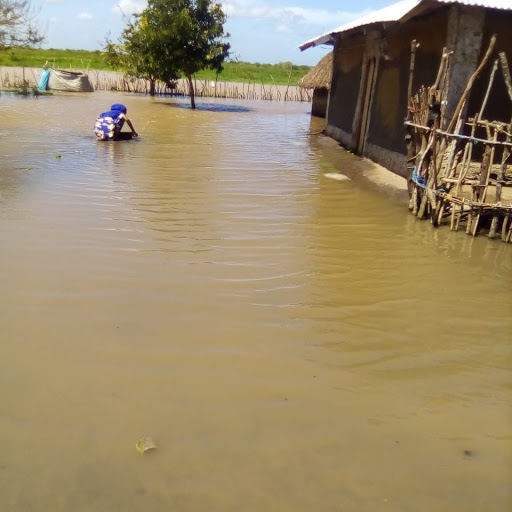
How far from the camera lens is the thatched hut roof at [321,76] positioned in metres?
18.8

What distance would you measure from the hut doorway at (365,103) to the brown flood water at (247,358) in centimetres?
474

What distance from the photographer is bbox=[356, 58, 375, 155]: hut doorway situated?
11.0 meters

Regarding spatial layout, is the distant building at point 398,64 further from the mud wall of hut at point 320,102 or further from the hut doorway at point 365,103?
the mud wall of hut at point 320,102

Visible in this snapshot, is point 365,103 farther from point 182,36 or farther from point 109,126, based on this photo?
point 182,36

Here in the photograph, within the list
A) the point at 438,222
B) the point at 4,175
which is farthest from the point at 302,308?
the point at 4,175

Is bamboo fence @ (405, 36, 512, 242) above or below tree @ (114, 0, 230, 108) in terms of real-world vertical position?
below

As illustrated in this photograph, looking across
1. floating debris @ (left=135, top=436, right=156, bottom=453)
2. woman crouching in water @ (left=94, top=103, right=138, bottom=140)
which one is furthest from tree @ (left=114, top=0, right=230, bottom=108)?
floating debris @ (left=135, top=436, right=156, bottom=453)

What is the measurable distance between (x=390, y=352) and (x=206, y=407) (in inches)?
49.7

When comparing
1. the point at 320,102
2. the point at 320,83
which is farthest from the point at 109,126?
the point at 320,102

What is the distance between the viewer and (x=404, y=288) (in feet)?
14.9

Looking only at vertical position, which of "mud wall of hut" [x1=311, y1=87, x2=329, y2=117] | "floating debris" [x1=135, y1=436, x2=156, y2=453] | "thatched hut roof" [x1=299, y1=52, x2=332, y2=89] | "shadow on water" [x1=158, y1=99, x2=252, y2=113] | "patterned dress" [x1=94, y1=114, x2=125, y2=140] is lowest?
"floating debris" [x1=135, y1=436, x2=156, y2=453]

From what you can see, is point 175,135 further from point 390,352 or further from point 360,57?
point 390,352

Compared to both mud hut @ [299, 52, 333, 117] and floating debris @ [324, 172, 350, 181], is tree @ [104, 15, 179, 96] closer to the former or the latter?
mud hut @ [299, 52, 333, 117]

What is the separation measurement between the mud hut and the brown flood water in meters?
13.2
